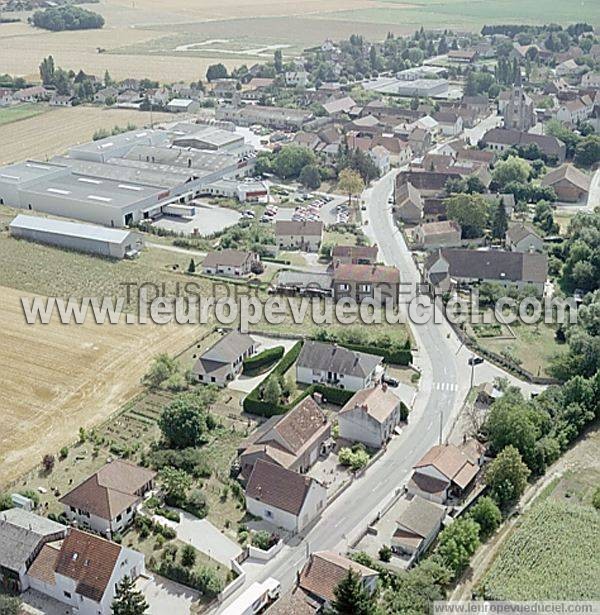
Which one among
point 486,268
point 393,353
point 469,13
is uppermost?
point 469,13

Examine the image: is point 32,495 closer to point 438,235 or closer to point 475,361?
point 475,361

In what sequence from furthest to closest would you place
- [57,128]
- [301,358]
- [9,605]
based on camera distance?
1. [57,128]
2. [301,358]
3. [9,605]

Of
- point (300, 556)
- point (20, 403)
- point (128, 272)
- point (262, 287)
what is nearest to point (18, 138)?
point (128, 272)

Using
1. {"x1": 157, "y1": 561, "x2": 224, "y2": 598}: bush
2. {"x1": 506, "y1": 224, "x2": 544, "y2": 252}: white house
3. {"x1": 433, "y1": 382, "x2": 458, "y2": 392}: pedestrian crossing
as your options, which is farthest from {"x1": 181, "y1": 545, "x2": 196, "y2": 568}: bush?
{"x1": 506, "y1": 224, "x2": 544, "y2": 252}: white house

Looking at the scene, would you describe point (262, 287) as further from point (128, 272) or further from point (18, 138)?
point (18, 138)

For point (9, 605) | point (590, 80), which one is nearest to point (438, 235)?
point (9, 605)

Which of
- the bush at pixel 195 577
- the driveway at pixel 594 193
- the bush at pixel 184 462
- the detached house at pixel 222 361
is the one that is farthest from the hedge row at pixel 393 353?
the driveway at pixel 594 193

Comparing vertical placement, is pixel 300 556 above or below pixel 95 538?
below
